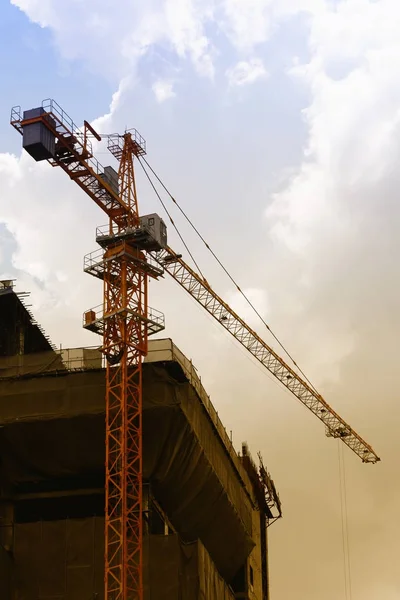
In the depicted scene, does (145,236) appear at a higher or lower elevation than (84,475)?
higher

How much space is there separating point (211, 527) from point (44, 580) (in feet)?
59.0

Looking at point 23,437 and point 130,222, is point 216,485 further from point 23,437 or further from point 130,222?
point 130,222

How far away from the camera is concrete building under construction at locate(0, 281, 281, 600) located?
6581 centimetres

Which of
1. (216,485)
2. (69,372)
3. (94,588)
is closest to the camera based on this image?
(94,588)

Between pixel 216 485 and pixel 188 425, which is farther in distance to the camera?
pixel 216 485

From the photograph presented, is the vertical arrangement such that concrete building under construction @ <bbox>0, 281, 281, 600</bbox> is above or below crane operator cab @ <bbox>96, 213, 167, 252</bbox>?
below

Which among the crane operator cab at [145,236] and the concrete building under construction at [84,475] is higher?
the crane operator cab at [145,236]

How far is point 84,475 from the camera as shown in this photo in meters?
72.0

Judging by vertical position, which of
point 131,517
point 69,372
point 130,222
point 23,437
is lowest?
point 131,517

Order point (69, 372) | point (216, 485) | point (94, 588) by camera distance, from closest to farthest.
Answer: point (94, 588)
point (69, 372)
point (216, 485)

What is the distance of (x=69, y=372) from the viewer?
7050 cm

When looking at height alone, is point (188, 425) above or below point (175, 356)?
below

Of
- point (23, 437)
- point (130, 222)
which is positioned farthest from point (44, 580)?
point (130, 222)

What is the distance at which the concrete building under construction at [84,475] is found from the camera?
65812 millimetres
